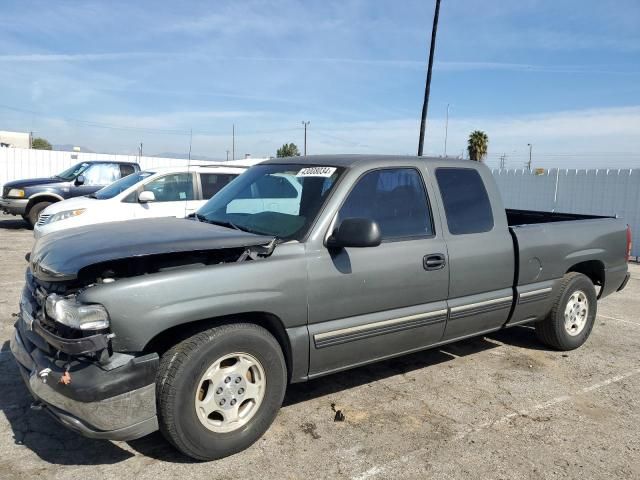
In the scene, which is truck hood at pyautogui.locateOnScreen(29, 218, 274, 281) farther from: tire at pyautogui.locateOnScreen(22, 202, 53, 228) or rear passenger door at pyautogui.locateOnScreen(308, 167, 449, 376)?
tire at pyautogui.locateOnScreen(22, 202, 53, 228)

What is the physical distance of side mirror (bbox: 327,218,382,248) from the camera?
3.34 m

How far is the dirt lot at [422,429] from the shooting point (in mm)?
3105

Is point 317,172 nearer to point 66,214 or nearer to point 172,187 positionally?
point 172,187


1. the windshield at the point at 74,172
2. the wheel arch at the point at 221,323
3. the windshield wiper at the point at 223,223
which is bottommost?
the wheel arch at the point at 221,323

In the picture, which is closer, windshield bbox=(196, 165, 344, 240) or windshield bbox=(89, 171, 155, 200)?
windshield bbox=(196, 165, 344, 240)

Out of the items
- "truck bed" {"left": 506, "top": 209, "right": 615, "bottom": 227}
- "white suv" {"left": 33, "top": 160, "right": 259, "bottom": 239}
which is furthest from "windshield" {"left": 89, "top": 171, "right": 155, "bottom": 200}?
"truck bed" {"left": 506, "top": 209, "right": 615, "bottom": 227}

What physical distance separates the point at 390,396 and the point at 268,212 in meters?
1.71

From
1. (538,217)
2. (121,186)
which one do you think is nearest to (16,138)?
(121,186)

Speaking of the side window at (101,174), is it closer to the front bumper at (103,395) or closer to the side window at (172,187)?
the side window at (172,187)

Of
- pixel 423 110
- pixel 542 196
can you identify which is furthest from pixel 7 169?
pixel 542 196

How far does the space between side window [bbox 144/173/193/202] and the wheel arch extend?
607 centimetres

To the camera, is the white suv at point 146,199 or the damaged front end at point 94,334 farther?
the white suv at point 146,199


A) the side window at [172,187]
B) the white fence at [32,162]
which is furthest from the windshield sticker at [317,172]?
the white fence at [32,162]

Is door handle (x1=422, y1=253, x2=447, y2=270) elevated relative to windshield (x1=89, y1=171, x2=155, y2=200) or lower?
lower
